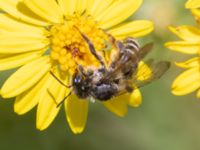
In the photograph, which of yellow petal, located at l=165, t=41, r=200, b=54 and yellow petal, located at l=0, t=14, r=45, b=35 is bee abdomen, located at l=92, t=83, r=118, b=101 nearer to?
yellow petal, located at l=165, t=41, r=200, b=54

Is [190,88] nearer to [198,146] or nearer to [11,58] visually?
[11,58]

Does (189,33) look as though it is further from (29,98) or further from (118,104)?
(29,98)

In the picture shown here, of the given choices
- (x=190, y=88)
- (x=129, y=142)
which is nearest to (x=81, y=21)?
(x=190, y=88)

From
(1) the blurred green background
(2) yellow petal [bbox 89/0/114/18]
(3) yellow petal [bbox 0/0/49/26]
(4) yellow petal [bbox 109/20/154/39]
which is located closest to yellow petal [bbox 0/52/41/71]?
(3) yellow petal [bbox 0/0/49/26]

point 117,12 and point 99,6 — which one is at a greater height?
point 99,6

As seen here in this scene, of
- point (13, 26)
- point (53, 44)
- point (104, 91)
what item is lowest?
point (104, 91)

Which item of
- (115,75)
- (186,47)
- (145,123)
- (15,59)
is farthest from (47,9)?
(145,123)

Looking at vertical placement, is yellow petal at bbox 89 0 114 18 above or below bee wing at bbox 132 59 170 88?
above

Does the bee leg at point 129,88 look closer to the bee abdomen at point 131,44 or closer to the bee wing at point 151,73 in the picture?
the bee wing at point 151,73

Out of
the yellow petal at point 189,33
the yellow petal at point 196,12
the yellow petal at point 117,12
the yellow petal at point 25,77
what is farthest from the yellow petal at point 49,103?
the yellow petal at point 196,12
